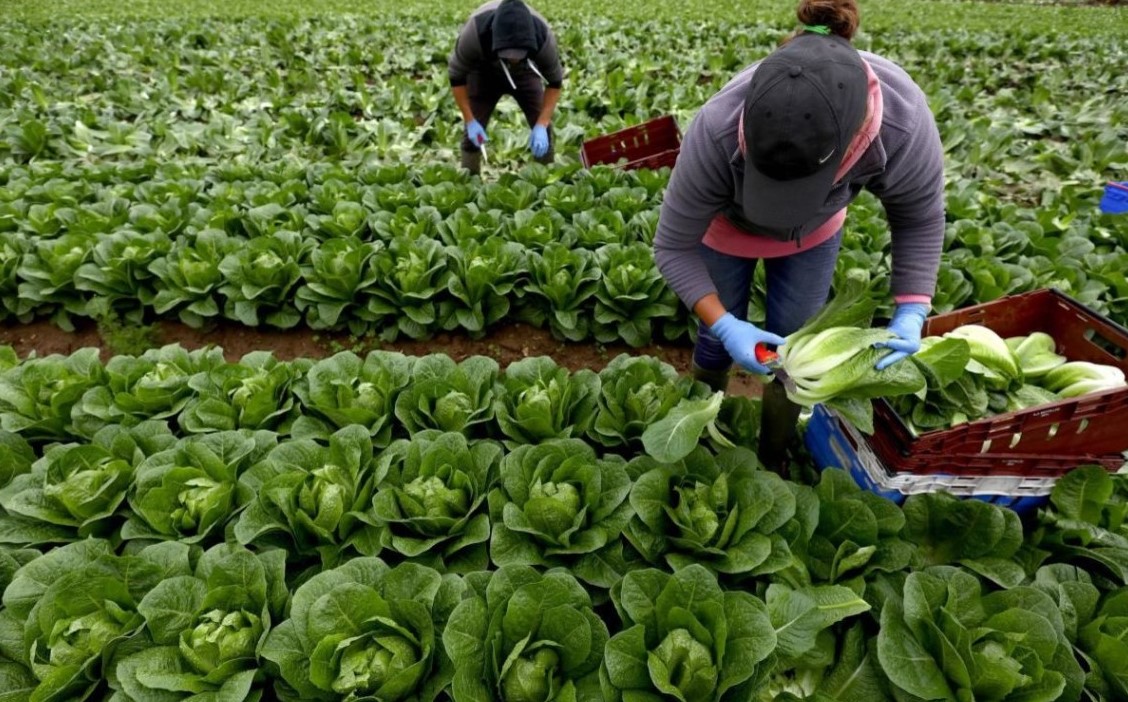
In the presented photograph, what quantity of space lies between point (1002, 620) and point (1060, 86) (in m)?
10.8

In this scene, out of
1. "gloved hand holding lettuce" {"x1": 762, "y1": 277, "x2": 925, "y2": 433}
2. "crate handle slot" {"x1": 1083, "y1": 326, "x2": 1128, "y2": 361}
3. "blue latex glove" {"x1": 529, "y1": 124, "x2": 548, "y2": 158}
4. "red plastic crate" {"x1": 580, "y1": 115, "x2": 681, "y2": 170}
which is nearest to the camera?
"gloved hand holding lettuce" {"x1": 762, "y1": 277, "x2": 925, "y2": 433}

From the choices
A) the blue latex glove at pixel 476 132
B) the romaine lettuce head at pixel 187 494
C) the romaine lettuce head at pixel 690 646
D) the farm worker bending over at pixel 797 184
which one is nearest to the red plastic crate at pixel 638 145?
the blue latex glove at pixel 476 132

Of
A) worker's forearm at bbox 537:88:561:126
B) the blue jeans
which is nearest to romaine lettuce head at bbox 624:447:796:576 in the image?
the blue jeans

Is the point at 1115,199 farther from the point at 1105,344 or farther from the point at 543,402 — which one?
the point at 543,402

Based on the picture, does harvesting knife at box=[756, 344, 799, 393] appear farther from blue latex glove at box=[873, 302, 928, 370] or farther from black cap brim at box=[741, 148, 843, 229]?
black cap brim at box=[741, 148, 843, 229]

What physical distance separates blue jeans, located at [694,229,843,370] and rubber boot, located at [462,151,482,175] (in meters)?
3.94

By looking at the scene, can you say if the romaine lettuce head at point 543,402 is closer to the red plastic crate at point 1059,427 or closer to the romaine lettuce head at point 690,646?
the romaine lettuce head at point 690,646

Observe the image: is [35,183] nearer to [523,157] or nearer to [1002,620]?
[523,157]

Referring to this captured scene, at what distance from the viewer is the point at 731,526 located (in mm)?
2248

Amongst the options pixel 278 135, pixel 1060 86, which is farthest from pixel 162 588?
pixel 1060 86

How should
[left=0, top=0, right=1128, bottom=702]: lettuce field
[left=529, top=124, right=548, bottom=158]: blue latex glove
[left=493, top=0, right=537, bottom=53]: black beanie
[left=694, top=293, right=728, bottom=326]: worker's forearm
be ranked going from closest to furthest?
[left=0, top=0, right=1128, bottom=702]: lettuce field, [left=694, top=293, right=728, bottom=326]: worker's forearm, [left=493, top=0, right=537, bottom=53]: black beanie, [left=529, top=124, right=548, bottom=158]: blue latex glove

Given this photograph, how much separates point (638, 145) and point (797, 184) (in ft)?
15.3

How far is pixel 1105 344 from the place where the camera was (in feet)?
8.91

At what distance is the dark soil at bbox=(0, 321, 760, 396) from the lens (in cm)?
432
